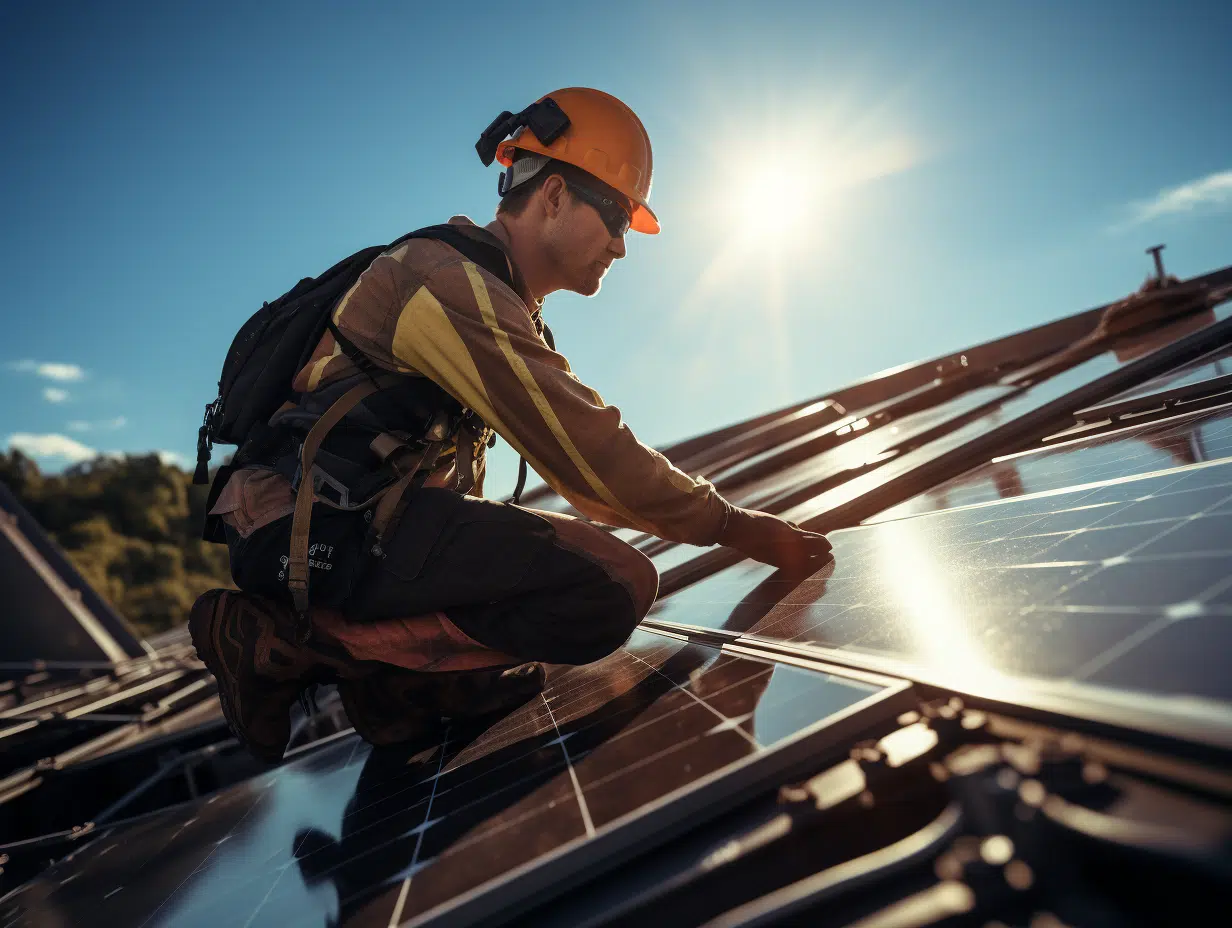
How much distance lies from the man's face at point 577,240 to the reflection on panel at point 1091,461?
1515 mm

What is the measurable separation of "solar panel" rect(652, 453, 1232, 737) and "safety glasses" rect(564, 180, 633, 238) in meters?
1.46

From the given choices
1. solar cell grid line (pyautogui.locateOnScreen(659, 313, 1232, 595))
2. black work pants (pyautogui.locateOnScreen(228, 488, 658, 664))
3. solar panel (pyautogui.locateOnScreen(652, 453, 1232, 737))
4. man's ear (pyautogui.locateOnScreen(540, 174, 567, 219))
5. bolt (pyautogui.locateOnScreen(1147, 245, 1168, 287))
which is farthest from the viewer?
bolt (pyautogui.locateOnScreen(1147, 245, 1168, 287))

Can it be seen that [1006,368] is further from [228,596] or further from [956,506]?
[228,596]

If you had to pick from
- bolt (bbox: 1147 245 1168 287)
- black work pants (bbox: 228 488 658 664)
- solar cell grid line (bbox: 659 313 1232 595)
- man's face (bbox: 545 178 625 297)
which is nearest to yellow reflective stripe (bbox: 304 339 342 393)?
black work pants (bbox: 228 488 658 664)

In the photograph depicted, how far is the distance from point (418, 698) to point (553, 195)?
1839 mm

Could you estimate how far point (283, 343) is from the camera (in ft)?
7.25

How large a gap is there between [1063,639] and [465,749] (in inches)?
59.4

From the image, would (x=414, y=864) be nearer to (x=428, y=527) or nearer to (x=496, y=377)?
(x=428, y=527)

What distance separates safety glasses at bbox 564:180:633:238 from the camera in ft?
8.52

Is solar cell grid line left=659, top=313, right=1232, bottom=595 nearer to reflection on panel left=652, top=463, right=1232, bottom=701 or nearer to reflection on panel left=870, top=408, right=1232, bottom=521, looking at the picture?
reflection on panel left=870, top=408, right=1232, bottom=521

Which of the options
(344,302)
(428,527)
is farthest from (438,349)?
(428,527)

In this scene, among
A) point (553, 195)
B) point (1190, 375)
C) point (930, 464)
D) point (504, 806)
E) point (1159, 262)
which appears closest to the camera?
point (504, 806)

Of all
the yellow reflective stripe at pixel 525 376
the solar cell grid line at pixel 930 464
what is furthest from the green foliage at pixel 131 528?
the yellow reflective stripe at pixel 525 376

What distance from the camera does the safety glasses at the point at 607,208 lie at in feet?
8.52
